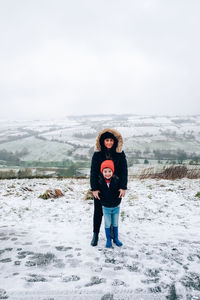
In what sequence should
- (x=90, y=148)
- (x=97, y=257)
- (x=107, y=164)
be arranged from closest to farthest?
(x=97, y=257), (x=107, y=164), (x=90, y=148)

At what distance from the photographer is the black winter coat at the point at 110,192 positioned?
3.24 meters

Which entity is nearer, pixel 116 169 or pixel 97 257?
pixel 97 257

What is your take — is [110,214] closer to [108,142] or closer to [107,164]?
[107,164]

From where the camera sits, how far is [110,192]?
3.24 metres

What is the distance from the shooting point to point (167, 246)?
3.41 meters

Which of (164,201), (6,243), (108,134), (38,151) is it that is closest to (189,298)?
(108,134)

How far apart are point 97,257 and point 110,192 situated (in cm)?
110

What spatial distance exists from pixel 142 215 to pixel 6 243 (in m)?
3.68

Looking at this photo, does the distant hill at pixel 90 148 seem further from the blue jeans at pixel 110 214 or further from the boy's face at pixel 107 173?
the boy's face at pixel 107 173

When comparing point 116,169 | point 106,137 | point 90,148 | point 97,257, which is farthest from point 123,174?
point 90,148

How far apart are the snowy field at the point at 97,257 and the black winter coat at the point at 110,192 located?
873mm

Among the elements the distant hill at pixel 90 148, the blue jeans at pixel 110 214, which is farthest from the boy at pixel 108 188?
the distant hill at pixel 90 148

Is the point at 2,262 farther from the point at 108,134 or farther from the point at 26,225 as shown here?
the point at 108,134

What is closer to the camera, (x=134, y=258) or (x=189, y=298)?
(x=189, y=298)
